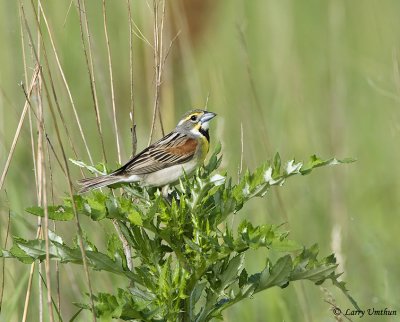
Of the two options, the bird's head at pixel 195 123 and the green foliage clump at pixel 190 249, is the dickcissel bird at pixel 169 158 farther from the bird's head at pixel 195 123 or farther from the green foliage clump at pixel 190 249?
the green foliage clump at pixel 190 249

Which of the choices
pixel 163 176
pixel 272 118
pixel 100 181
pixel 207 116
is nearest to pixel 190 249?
pixel 100 181

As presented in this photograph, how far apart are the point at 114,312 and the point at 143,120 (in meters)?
3.94

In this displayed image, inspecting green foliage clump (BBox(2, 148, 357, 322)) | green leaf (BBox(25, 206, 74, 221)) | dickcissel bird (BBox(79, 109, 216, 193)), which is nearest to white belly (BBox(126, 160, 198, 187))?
dickcissel bird (BBox(79, 109, 216, 193))

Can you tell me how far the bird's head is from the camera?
157 inches

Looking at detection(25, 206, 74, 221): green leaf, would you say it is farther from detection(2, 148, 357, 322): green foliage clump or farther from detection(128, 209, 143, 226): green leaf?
detection(128, 209, 143, 226): green leaf

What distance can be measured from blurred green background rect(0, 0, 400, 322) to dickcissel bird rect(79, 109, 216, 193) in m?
0.17

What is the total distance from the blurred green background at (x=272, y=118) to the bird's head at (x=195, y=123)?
11 cm

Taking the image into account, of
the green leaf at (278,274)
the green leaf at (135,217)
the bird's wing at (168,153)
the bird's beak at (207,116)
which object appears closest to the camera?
the green leaf at (135,217)

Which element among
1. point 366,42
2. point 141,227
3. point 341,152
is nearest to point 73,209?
point 141,227

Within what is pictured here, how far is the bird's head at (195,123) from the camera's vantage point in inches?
157

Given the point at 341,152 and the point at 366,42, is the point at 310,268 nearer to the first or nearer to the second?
the point at 341,152

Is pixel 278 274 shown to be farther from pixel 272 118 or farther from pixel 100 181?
pixel 272 118

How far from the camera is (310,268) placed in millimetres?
2664

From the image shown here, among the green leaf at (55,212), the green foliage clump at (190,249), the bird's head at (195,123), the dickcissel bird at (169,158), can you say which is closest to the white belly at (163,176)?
the dickcissel bird at (169,158)
